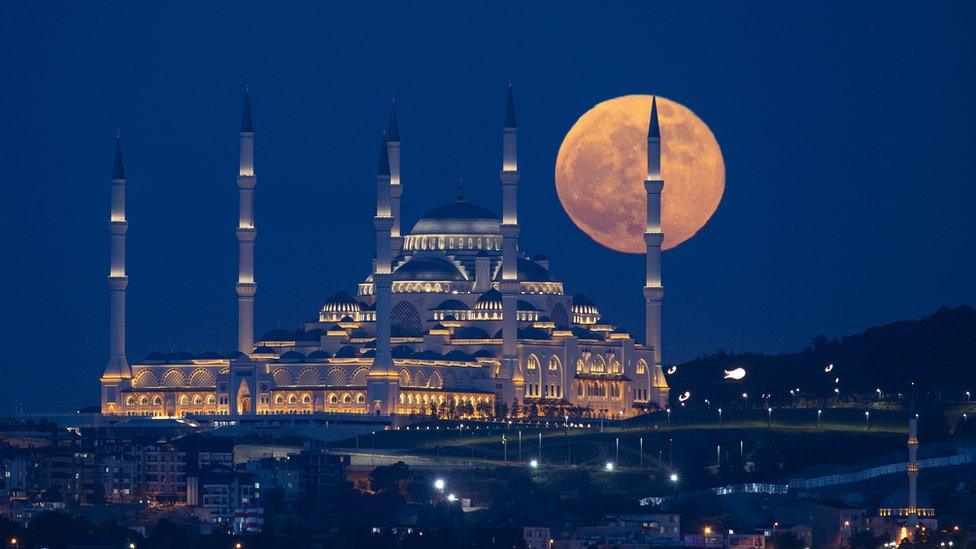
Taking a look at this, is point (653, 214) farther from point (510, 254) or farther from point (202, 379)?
point (202, 379)

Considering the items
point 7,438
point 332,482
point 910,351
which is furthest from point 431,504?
point 910,351

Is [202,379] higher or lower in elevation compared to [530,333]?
lower

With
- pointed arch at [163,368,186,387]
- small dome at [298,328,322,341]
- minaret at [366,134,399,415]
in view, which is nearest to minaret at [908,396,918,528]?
minaret at [366,134,399,415]

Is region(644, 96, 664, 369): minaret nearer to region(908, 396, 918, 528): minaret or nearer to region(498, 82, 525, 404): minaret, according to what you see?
region(498, 82, 525, 404): minaret

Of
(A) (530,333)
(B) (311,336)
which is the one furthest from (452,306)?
(B) (311,336)

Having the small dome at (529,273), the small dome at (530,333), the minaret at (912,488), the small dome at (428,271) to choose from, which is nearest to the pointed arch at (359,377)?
the small dome at (530,333)

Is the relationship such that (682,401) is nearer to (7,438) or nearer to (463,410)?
(463,410)
